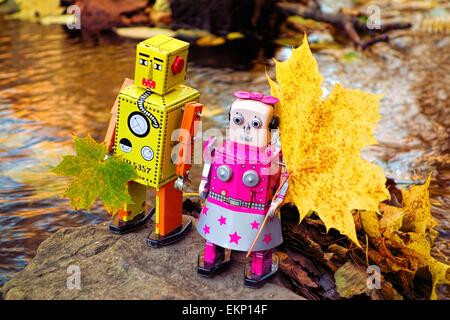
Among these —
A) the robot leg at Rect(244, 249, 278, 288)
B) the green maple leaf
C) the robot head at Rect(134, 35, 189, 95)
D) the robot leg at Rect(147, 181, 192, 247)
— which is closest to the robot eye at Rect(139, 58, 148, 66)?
the robot head at Rect(134, 35, 189, 95)

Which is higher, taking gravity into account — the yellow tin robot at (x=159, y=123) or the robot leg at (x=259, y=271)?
the yellow tin robot at (x=159, y=123)

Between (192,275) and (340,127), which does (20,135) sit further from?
(340,127)

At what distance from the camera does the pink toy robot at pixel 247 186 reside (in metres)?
2.24

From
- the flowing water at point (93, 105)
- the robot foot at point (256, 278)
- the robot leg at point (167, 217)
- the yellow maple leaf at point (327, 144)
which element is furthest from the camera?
the flowing water at point (93, 105)

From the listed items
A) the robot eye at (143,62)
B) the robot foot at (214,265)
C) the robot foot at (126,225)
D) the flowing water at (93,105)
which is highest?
the robot eye at (143,62)

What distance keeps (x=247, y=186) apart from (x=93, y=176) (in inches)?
21.6

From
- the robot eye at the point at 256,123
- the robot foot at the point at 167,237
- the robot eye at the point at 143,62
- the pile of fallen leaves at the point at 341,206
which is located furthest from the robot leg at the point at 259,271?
the robot eye at the point at 143,62

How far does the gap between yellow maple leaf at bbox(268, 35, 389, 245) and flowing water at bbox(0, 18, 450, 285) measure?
0.84 metres

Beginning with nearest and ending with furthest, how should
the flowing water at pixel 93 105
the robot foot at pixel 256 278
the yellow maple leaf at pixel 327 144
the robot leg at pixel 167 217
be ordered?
the yellow maple leaf at pixel 327 144
the robot foot at pixel 256 278
the robot leg at pixel 167 217
the flowing water at pixel 93 105

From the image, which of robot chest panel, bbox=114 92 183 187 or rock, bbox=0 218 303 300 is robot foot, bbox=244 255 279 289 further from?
robot chest panel, bbox=114 92 183 187

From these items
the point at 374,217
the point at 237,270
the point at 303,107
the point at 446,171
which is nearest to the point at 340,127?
the point at 303,107

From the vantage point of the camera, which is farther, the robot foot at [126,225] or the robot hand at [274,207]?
the robot foot at [126,225]

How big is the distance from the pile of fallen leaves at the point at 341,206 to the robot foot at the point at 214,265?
21 cm

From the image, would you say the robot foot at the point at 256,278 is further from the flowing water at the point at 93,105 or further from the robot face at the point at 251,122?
the flowing water at the point at 93,105
